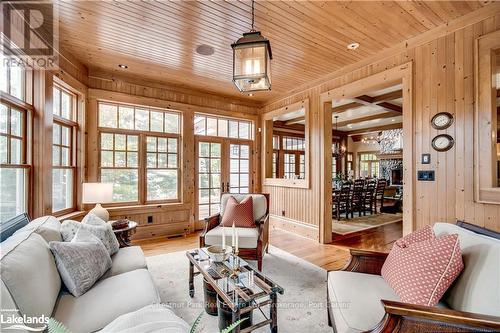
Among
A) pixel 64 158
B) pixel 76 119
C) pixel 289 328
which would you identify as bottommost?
pixel 289 328

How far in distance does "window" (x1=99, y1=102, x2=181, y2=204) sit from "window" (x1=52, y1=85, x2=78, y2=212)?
440mm

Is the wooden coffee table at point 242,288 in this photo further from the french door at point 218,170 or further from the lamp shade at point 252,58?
the french door at point 218,170

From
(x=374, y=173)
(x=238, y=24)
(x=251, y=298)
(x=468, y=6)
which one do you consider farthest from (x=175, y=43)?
(x=374, y=173)

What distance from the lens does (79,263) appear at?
158 cm

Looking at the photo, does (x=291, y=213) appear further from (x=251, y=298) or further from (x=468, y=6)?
(x=468, y=6)

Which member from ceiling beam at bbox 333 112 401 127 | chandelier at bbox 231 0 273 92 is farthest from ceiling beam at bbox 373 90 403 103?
chandelier at bbox 231 0 273 92

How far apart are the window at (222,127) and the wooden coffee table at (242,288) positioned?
3324mm

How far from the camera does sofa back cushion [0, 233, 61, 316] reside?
3.71 feet

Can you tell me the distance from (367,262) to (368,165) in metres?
10.6

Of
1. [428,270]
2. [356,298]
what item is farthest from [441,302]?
[356,298]

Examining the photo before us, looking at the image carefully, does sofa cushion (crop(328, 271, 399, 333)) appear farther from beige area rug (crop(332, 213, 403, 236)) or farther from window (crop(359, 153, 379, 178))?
window (crop(359, 153, 379, 178))

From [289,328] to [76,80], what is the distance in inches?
165

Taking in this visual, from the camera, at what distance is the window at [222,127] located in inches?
195

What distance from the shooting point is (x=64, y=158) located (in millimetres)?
3396
